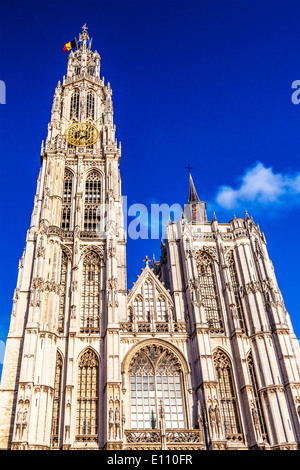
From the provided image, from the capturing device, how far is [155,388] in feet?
107

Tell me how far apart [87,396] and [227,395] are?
10.2 metres

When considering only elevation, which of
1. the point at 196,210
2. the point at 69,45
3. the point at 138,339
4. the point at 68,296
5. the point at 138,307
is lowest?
the point at 138,339

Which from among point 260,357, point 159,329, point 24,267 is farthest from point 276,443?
point 24,267

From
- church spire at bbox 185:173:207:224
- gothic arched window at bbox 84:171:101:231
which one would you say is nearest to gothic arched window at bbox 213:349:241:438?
gothic arched window at bbox 84:171:101:231

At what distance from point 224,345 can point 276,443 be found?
7.77m

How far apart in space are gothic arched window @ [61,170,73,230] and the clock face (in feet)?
15.0

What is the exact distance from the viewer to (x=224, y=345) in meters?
35.0

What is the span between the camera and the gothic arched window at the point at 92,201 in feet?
136

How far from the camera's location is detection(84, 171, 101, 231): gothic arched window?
41.3 meters

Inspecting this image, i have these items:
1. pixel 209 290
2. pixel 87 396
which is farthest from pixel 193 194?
pixel 87 396

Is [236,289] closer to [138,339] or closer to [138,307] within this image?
[138,307]
